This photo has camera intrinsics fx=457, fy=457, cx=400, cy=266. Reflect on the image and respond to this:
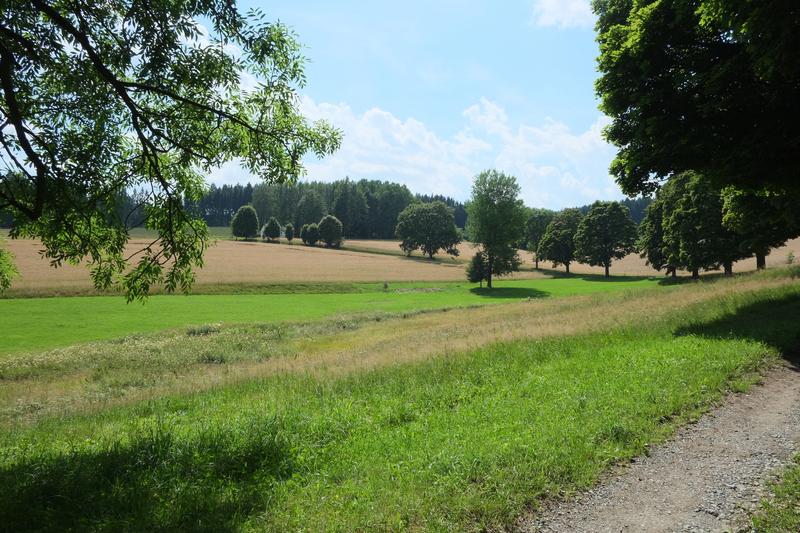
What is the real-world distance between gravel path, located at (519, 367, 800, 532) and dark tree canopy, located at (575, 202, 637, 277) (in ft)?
280

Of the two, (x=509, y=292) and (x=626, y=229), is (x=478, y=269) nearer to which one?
(x=509, y=292)

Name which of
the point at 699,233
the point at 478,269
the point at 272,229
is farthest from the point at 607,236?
the point at 272,229

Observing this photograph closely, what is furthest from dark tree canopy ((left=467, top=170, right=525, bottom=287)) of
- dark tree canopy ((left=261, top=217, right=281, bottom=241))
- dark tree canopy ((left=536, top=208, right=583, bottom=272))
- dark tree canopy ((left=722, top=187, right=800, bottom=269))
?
dark tree canopy ((left=261, top=217, right=281, bottom=241))

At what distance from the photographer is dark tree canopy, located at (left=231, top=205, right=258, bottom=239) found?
413 ft

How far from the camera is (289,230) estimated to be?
414 ft

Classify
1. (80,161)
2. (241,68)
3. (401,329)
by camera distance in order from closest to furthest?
1. (80,161)
2. (241,68)
3. (401,329)

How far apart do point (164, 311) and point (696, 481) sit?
4317cm

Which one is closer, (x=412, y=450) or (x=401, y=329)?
(x=412, y=450)

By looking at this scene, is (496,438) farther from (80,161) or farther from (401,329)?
(401,329)

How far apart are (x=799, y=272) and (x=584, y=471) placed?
2987 cm

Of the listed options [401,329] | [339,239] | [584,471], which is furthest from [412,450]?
[339,239]

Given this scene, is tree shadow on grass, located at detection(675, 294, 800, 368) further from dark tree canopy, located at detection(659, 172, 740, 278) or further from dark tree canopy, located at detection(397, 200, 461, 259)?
dark tree canopy, located at detection(397, 200, 461, 259)

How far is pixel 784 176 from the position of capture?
14.1 metres

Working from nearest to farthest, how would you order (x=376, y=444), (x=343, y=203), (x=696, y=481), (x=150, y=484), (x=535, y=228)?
1. (x=696, y=481)
2. (x=150, y=484)
3. (x=376, y=444)
4. (x=535, y=228)
5. (x=343, y=203)
